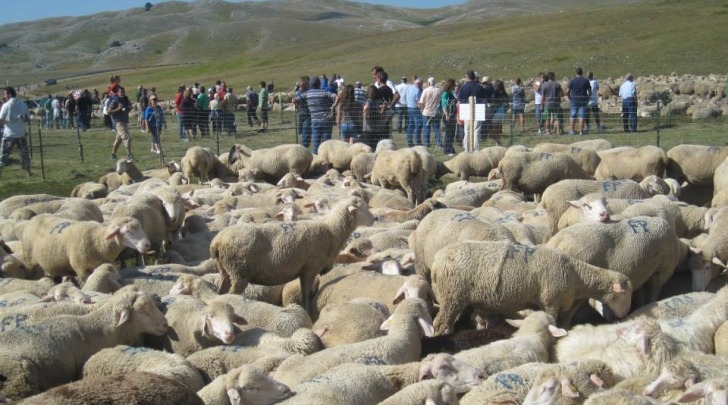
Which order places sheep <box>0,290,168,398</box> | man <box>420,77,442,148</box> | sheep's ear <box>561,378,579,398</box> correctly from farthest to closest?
man <box>420,77,442,148</box>
sheep <box>0,290,168,398</box>
sheep's ear <box>561,378,579,398</box>

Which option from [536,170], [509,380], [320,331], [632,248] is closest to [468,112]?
[536,170]

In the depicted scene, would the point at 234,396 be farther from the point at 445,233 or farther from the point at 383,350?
the point at 445,233

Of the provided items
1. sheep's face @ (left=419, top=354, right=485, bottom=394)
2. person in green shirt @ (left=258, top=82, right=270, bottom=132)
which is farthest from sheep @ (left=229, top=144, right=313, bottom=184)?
person in green shirt @ (left=258, top=82, right=270, bottom=132)

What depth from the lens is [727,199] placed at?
1196cm

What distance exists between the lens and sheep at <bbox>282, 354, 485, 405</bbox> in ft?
20.1

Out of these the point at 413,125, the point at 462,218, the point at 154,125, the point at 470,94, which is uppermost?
the point at 470,94

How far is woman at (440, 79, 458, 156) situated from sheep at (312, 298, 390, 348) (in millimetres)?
13169

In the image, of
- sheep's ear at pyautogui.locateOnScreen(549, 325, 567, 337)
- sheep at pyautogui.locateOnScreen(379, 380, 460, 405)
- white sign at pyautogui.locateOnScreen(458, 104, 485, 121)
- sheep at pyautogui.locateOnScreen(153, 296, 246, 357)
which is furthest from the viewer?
white sign at pyautogui.locateOnScreen(458, 104, 485, 121)

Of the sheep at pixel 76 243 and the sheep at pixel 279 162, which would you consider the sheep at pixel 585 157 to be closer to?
the sheep at pixel 279 162

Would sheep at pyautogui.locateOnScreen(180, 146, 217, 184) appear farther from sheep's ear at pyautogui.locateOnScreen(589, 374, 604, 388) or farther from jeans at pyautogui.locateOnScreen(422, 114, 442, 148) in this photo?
sheep's ear at pyautogui.locateOnScreen(589, 374, 604, 388)

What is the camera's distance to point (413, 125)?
2289 centimetres

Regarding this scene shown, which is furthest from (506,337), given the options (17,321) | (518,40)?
(518,40)

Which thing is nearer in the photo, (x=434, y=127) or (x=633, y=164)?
(x=633, y=164)

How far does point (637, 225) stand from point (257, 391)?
472cm
